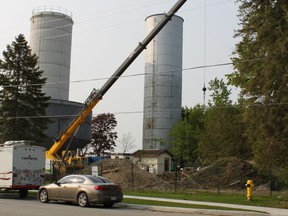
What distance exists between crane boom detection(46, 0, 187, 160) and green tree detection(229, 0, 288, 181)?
20.4 ft

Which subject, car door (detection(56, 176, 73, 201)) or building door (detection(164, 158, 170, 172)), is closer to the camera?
car door (detection(56, 176, 73, 201))

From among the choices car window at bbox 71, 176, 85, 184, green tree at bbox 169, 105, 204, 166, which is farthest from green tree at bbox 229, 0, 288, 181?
green tree at bbox 169, 105, 204, 166

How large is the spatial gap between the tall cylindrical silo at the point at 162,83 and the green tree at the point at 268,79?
35988 mm

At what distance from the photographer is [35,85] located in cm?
4272

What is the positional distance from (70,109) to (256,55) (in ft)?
124

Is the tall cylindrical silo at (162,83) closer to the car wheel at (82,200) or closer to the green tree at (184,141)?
the green tree at (184,141)

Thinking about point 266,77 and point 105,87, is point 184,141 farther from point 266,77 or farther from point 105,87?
point 266,77

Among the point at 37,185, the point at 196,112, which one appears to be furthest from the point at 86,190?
the point at 196,112

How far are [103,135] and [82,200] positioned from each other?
7700 centimetres

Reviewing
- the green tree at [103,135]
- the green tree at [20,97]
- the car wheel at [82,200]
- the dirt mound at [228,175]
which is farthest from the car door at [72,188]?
the green tree at [103,135]

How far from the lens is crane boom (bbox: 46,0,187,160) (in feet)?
112

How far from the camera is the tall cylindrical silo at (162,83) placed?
67500 millimetres

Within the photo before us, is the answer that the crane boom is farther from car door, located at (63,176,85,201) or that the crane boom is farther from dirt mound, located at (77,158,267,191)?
car door, located at (63,176,85,201)

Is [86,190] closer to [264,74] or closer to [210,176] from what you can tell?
[264,74]
